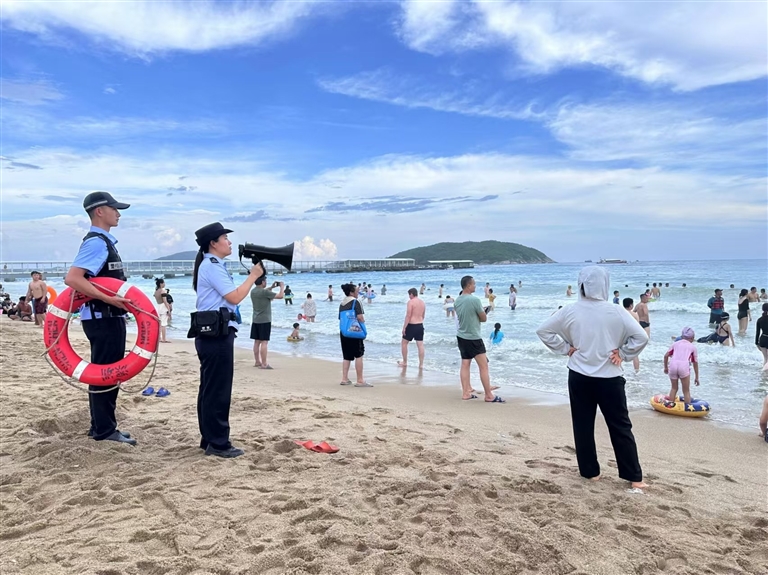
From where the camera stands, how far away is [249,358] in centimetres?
1097

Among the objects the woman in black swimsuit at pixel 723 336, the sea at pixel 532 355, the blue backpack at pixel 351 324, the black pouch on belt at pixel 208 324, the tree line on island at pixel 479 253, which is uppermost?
the tree line on island at pixel 479 253

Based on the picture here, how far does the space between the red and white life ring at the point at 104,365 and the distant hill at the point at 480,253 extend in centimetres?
10632

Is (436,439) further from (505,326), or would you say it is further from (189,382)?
(505,326)

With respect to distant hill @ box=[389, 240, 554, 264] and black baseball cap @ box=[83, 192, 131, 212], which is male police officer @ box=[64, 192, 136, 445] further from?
distant hill @ box=[389, 240, 554, 264]

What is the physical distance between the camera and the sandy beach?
244 centimetres

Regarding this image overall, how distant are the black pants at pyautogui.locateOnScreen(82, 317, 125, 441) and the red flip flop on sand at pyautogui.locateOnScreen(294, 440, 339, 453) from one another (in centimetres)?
139

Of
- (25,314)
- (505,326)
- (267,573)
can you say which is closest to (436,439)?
(267,573)

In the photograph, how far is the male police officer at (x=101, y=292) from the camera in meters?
3.53

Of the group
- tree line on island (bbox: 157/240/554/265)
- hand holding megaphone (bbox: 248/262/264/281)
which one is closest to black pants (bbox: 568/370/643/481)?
hand holding megaphone (bbox: 248/262/264/281)

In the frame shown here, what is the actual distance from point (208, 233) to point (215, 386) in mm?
1066

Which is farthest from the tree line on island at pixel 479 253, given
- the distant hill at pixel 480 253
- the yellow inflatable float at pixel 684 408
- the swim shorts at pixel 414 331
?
the yellow inflatable float at pixel 684 408

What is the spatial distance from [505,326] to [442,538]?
15060 mm

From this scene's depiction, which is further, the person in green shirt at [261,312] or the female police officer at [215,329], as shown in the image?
the person in green shirt at [261,312]

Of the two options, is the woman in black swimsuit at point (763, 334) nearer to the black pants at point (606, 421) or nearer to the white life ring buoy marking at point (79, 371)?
the black pants at point (606, 421)
